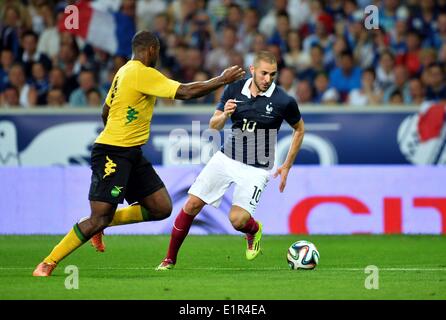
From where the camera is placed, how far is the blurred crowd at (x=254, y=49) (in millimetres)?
18766

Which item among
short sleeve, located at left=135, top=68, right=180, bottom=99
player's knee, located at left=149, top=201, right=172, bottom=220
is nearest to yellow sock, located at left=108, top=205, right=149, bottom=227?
player's knee, located at left=149, top=201, right=172, bottom=220

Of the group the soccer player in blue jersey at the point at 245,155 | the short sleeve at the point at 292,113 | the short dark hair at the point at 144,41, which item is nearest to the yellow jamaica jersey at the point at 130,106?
the short dark hair at the point at 144,41

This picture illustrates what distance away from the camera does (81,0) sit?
19875 millimetres

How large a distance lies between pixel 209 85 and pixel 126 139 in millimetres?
1008

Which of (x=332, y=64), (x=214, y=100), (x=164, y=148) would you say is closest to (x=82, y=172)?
(x=164, y=148)

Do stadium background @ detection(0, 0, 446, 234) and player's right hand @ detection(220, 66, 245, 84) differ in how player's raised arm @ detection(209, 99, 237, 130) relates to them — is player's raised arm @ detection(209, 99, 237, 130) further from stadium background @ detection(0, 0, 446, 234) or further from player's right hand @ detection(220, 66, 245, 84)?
stadium background @ detection(0, 0, 446, 234)

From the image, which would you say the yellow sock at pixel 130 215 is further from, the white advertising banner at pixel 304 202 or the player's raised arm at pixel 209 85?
the white advertising banner at pixel 304 202

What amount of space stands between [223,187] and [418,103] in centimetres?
793

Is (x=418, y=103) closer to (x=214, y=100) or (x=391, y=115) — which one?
(x=391, y=115)

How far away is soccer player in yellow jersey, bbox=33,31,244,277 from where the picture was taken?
1032cm

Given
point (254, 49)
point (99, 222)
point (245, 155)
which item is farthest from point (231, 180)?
point (254, 49)

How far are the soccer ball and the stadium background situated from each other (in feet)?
17.0

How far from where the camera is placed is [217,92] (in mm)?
19266

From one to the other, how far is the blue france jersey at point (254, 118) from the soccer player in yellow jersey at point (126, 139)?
1058 millimetres
